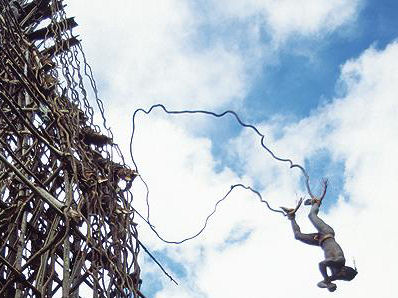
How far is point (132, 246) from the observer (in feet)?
13.9

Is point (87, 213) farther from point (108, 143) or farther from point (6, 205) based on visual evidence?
point (108, 143)

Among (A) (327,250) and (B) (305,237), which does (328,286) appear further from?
(B) (305,237)

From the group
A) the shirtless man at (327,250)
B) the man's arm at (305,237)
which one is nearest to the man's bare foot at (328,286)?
the shirtless man at (327,250)

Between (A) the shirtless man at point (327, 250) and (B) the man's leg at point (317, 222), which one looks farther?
(B) the man's leg at point (317, 222)

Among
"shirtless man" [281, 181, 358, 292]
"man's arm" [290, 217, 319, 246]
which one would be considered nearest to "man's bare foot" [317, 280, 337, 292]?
"shirtless man" [281, 181, 358, 292]

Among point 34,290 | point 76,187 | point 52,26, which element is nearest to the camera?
point 34,290

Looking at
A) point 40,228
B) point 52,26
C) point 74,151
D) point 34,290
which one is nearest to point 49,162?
point 74,151

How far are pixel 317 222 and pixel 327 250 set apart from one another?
0.19m

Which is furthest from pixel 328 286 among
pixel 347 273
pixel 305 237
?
pixel 305 237

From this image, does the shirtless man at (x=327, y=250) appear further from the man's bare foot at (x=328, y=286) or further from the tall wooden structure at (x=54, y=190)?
the tall wooden structure at (x=54, y=190)

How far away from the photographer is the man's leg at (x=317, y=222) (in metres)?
2.37

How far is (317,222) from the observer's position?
7.99 ft

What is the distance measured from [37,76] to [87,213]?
1819 mm

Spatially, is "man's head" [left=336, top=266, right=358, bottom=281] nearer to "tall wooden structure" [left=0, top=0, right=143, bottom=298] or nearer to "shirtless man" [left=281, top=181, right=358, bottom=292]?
"shirtless man" [left=281, top=181, right=358, bottom=292]
